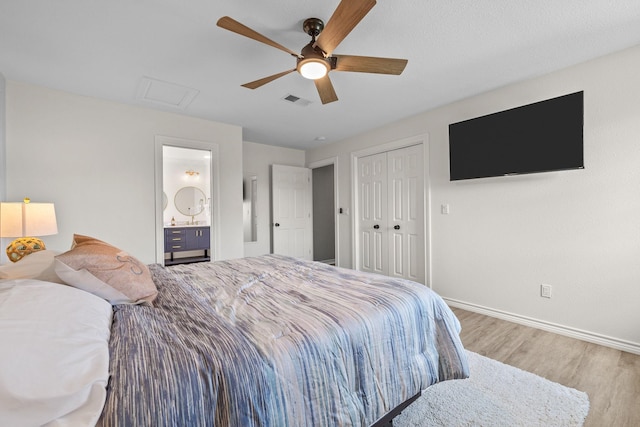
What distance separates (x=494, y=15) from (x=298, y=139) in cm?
335

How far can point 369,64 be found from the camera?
192 cm

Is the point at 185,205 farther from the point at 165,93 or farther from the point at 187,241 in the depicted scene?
the point at 165,93

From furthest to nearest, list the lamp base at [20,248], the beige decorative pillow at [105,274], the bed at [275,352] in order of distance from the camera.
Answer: the lamp base at [20,248]
the beige decorative pillow at [105,274]
the bed at [275,352]

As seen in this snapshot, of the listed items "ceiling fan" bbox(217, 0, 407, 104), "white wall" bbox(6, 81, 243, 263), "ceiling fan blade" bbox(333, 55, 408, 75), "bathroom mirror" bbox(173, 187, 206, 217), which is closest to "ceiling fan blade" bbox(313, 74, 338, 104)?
"ceiling fan" bbox(217, 0, 407, 104)

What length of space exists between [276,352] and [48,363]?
586mm

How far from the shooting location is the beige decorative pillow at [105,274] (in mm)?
1156

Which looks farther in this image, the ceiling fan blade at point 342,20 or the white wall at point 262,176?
the white wall at point 262,176

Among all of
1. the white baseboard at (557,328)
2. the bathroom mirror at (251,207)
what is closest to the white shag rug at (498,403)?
the white baseboard at (557,328)

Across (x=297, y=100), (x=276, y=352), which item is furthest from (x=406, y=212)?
(x=276, y=352)

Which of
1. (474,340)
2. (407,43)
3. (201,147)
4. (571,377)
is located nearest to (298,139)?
(201,147)

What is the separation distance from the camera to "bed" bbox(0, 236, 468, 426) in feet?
2.53

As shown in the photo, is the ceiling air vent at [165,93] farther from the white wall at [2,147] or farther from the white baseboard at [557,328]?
the white baseboard at [557,328]

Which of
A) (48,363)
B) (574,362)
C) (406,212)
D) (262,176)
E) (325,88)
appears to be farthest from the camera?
(262,176)

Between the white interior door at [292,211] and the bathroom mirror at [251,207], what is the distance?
0.32 m
